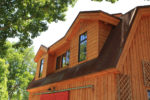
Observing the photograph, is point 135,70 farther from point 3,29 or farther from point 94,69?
point 3,29

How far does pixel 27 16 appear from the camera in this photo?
12.5m

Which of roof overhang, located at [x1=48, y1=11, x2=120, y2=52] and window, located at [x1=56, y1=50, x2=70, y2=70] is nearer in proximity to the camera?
roof overhang, located at [x1=48, y1=11, x2=120, y2=52]

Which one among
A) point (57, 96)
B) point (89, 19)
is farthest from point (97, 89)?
point (89, 19)

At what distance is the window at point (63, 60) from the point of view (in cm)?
1358

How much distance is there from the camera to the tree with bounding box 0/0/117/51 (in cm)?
1137

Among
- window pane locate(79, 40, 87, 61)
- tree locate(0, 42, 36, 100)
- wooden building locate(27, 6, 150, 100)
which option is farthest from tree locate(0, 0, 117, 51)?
tree locate(0, 42, 36, 100)

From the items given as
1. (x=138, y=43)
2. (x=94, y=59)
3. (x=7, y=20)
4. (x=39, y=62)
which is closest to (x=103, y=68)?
(x=94, y=59)

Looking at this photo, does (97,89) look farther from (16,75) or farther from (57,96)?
(16,75)

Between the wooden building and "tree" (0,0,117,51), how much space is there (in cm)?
247

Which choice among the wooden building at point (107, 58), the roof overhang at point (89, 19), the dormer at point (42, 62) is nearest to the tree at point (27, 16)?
the roof overhang at point (89, 19)

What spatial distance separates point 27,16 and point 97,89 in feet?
25.4

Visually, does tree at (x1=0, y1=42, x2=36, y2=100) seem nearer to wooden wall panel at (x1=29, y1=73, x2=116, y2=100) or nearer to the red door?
the red door

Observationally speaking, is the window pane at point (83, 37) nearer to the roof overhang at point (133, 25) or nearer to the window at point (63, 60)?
the window at point (63, 60)

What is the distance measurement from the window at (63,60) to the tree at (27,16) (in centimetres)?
274
